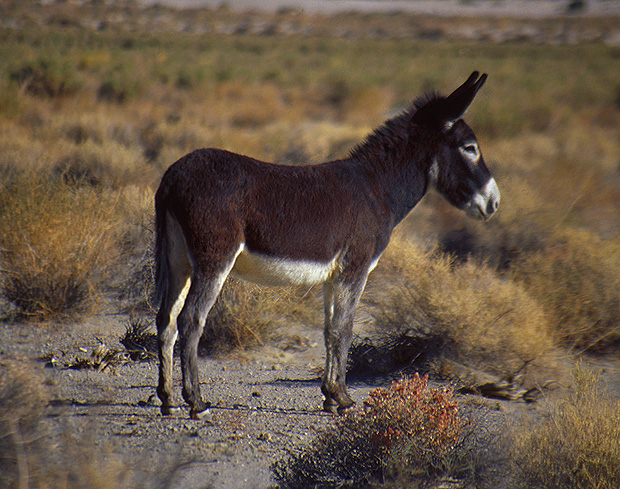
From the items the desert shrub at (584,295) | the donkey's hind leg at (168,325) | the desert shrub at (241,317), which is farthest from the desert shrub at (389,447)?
the desert shrub at (584,295)

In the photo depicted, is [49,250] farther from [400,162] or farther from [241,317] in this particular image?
[400,162]

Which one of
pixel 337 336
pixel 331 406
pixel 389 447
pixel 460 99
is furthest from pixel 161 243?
pixel 460 99

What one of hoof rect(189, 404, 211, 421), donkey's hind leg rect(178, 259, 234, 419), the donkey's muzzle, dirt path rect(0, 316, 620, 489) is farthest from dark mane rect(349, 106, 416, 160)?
hoof rect(189, 404, 211, 421)

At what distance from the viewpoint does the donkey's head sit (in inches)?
195

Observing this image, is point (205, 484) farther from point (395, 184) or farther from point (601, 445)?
point (395, 184)

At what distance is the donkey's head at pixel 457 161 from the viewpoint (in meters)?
4.95

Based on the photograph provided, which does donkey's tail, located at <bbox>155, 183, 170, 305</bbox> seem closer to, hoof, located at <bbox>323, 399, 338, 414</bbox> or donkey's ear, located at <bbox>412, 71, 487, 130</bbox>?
hoof, located at <bbox>323, 399, 338, 414</bbox>

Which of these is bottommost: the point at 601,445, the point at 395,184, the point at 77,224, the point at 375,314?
the point at 375,314

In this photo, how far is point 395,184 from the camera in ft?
16.3

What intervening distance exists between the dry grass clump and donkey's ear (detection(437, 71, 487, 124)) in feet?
6.00

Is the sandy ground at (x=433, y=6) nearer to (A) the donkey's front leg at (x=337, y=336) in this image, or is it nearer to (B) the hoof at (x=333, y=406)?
(A) the donkey's front leg at (x=337, y=336)

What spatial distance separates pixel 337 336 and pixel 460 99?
210 cm

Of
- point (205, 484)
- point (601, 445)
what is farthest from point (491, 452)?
point (205, 484)

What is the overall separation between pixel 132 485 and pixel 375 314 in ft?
12.7
